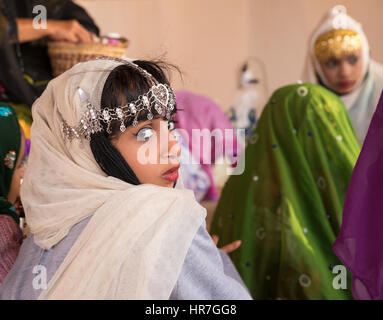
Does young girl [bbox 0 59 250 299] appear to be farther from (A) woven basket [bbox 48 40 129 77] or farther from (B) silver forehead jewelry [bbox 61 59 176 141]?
(A) woven basket [bbox 48 40 129 77]

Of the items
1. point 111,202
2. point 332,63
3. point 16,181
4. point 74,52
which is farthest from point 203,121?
point 111,202

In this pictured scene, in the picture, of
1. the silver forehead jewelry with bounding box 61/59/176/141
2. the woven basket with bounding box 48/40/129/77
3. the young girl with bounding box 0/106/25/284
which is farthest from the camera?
the woven basket with bounding box 48/40/129/77

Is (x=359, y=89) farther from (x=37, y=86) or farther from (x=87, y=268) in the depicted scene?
(x=87, y=268)

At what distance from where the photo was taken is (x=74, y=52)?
1737mm

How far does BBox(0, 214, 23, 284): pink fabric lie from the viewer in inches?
39.3

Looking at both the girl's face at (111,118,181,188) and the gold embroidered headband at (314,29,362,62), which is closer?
the girl's face at (111,118,181,188)

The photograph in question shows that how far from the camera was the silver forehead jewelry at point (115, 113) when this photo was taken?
3.03ft

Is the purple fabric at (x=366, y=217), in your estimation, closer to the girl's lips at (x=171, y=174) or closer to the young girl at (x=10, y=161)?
the girl's lips at (x=171, y=174)

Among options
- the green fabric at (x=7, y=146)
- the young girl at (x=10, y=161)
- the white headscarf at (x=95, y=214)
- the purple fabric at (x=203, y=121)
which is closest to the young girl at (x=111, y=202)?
the white headscarf at (x=95, y=214)

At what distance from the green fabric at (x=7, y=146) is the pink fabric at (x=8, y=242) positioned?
0.17m

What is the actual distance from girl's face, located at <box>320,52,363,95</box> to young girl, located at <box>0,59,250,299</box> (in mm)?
1231

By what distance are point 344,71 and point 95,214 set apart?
1.47 metres

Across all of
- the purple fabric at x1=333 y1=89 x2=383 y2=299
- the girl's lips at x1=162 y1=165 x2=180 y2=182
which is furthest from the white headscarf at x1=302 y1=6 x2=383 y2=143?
the girl's lips at x1=162 y1=165 x2=180 y2=182

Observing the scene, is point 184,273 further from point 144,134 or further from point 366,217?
point 366,217
